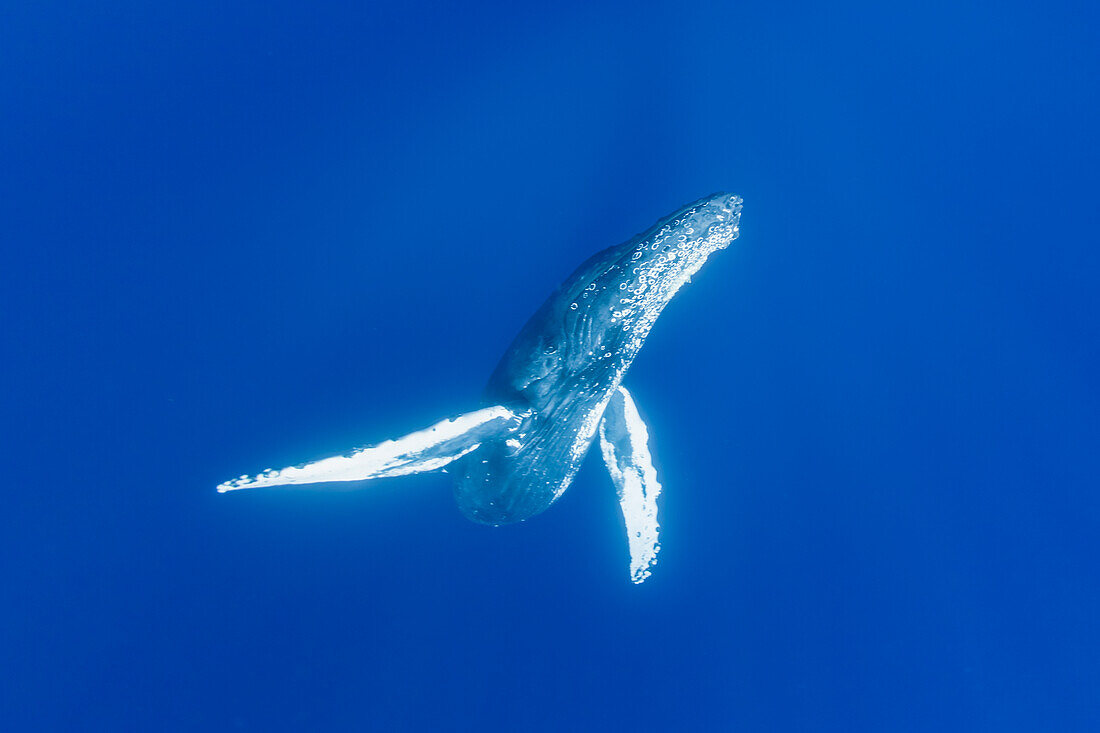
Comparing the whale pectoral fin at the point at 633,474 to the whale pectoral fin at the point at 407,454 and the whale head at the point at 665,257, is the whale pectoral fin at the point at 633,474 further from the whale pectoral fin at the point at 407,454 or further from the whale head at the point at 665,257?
the whale pectoral fin at the point at 407,454

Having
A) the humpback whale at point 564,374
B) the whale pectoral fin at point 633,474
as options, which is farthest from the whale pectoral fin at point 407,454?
the whale pectoral fin at point 633,474

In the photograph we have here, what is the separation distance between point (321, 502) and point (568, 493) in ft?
10.1

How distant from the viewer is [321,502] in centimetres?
836

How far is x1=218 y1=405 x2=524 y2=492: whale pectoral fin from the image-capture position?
613 cm

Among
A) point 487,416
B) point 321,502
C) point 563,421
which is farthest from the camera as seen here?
point 321,502

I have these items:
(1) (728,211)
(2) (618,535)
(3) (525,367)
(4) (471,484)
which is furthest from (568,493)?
(1) (728,211)

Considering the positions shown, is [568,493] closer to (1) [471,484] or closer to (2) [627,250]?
(1) [471,484]

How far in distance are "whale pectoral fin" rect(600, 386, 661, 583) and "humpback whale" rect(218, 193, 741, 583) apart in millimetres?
578

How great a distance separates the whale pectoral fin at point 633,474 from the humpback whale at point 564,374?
0.58 metres

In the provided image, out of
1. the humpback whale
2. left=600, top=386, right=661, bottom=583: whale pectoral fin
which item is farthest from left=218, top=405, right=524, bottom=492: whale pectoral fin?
left=600, top=386, right=661, bottom=583: whale pectoral fin

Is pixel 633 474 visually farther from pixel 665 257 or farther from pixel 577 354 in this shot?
pixel 665 257

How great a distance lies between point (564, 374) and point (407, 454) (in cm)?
187

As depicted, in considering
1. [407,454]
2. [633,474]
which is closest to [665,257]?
[633,474]

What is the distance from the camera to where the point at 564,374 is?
288 inches
